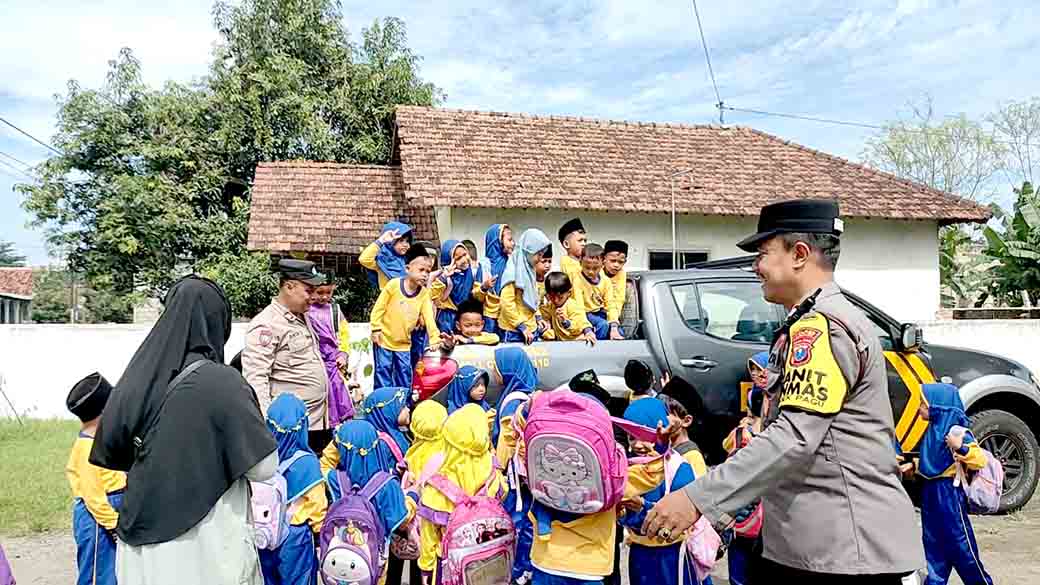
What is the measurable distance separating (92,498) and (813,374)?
3.35 m

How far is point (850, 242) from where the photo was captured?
47.5ft

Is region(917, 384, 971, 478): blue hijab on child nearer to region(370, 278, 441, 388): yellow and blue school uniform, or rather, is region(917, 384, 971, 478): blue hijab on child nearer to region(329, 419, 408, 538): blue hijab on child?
region(329, 419, 408, 538): blue hijab on child

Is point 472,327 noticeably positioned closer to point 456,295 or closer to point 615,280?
point 456,295

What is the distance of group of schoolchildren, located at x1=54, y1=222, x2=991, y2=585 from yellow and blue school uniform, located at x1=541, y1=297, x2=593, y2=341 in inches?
41.1

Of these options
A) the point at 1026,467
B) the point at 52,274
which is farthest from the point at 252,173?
the point at 52,274

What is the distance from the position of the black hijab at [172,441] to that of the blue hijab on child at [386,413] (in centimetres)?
221

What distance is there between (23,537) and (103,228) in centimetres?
1396

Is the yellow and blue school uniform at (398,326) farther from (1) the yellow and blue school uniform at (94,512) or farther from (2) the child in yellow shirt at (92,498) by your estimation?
(1) the yellow and blue school uniform at (94,512)

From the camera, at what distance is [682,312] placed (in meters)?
5.82

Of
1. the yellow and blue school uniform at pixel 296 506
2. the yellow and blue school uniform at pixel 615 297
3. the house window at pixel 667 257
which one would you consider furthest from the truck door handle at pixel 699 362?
the house window at pixel 667 257

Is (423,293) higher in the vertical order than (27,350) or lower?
higher

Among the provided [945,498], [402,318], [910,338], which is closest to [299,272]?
[402,318]

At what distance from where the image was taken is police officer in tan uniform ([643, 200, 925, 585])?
→ 2227 millimetres

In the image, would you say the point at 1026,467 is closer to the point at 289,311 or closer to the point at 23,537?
the point at 289,311
